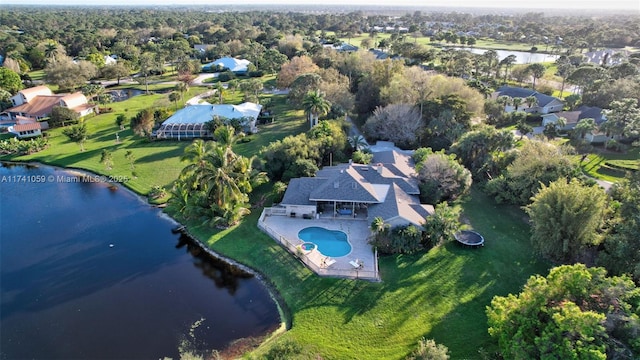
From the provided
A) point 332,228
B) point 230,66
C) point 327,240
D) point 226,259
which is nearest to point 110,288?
point 226,259

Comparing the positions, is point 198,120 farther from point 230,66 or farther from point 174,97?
point 230,66

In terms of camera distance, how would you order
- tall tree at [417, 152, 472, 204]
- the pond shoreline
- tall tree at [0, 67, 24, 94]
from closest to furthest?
the pond shoreline, tall tree at [417, 152, 472, 204], tall tree at [0, 67, 24, 94]

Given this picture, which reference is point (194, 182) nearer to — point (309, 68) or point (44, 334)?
point (44, 334)

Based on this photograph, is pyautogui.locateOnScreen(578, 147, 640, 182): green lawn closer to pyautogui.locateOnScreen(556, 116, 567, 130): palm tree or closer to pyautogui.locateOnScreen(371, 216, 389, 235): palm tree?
pyautogui.locateOnScreen(556, 116, 567, 130): palm tree

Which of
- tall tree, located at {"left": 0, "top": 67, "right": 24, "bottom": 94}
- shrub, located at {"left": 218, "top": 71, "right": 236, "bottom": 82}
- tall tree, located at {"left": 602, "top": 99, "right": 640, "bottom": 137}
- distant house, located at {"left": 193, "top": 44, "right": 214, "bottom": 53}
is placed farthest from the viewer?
distant house, located at {"left": 193, "top": 44, "right": 214, "bottom": 53}

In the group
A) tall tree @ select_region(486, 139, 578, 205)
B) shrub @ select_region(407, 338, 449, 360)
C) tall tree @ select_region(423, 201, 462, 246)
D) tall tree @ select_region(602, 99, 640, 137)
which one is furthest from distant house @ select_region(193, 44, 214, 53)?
shrub @ select_region(407, 338, 449, 360)

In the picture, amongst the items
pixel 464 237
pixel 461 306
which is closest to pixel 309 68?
pixel 464 237
